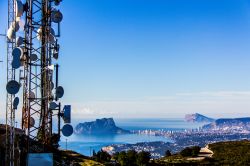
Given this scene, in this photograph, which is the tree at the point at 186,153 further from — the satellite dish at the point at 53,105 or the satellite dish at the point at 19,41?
the satellite dish at the point at 19,41

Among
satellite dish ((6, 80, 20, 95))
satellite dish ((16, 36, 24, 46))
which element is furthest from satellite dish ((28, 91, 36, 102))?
satellite dish ((16, 36, 24, 46))

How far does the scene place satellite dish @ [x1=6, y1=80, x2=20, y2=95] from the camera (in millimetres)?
13188

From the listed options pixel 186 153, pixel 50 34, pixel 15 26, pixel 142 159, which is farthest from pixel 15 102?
pixel 186 153

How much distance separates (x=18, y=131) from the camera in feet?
50.4

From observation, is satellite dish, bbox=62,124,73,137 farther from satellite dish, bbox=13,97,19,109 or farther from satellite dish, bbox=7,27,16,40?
satellite dish, bbox=7,27,16,40

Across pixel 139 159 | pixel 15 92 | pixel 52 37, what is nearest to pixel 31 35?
pixel 52 37

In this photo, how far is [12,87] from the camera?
13.2m

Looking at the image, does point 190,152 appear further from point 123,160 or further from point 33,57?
point 33,57

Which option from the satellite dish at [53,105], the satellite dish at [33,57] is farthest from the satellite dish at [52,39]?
the satellite dish at [53,105]

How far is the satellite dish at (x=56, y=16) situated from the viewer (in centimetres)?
1467

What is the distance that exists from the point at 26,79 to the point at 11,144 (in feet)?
7.24

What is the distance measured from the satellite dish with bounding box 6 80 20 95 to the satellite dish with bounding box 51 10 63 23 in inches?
115

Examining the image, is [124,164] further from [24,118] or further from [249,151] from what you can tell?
[24,118]

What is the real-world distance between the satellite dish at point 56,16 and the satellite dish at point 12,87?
292cm
